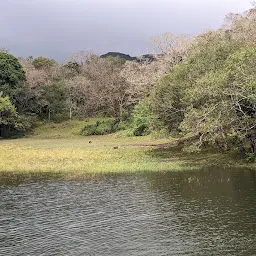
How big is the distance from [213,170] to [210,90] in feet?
19.7

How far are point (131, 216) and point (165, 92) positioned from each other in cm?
2140

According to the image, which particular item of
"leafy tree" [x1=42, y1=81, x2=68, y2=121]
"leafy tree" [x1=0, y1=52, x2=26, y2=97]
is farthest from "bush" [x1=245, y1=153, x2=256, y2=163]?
"leafy tree" [x1=42, y1=81, x2=68, y2=121]

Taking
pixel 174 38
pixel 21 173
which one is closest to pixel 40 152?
pixel 21 173

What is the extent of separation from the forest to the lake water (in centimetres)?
577

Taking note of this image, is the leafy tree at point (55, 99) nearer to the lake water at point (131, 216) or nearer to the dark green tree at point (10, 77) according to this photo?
the dark green tree at point (10, 77)

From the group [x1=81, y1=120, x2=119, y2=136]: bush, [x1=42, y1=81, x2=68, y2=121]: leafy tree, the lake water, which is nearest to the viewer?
the lake water

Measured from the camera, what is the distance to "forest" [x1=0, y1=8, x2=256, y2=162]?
32000mm

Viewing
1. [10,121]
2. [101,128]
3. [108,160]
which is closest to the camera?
[108,160]

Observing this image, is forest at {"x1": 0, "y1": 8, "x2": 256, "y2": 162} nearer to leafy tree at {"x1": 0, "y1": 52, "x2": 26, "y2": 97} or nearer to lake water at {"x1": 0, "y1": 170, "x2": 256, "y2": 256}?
leafy tree at {"x1": 0, "y1": 52, "x2": 26, "y2": 97}

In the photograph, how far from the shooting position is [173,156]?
3956 cm

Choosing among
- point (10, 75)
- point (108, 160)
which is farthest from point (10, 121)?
point (108, 160)

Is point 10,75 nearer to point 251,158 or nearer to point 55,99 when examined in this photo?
point 55,99

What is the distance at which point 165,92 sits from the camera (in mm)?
39938

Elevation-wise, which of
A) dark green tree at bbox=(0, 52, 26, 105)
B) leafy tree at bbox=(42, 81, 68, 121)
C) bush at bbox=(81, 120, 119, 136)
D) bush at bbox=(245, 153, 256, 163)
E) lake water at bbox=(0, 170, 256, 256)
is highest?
dark green tree at bbox=(0, 52, 26, 105)
